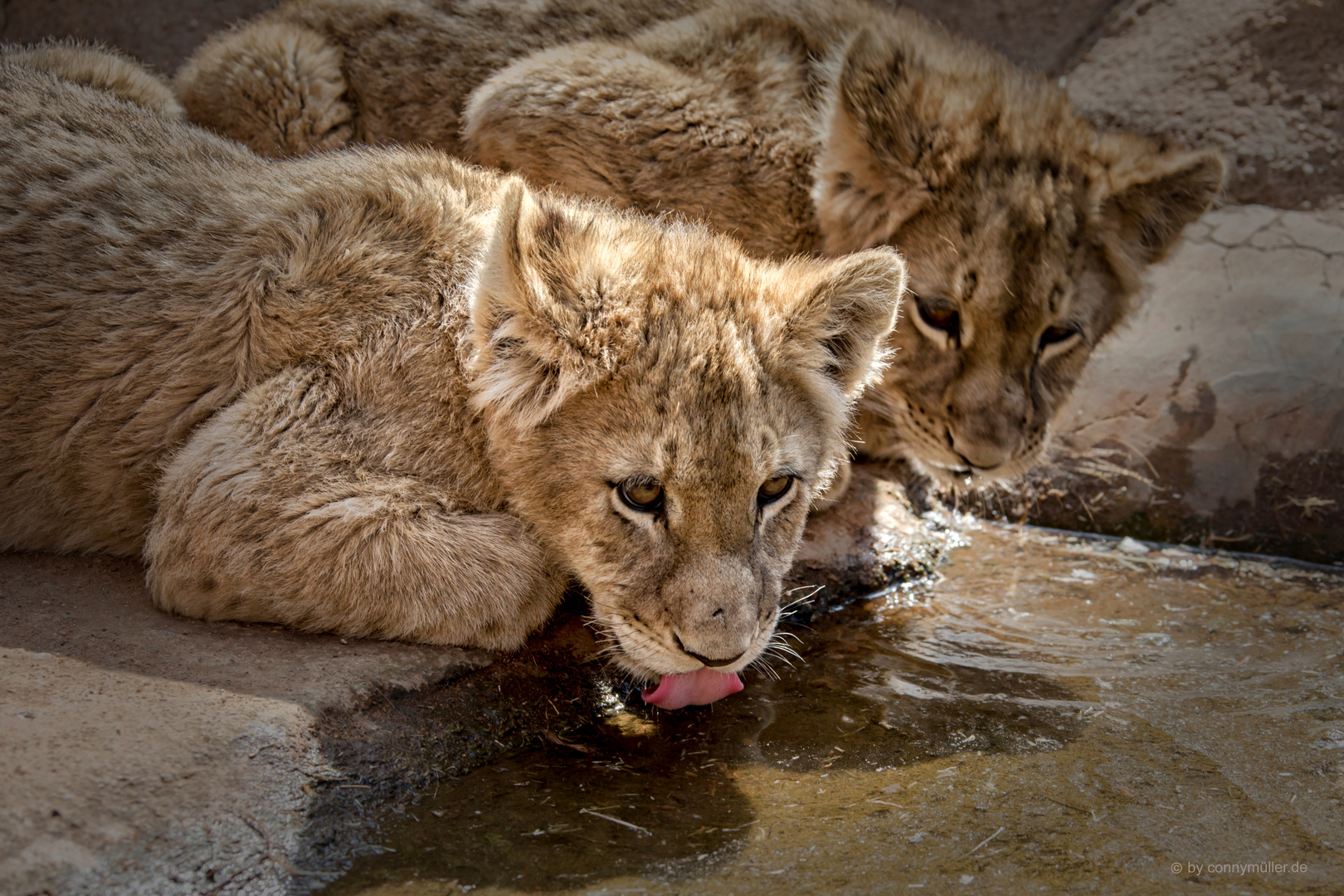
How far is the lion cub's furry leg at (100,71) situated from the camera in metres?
5.26

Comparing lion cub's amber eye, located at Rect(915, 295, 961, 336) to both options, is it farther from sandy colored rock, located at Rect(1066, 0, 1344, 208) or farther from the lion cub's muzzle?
sandy colored rock, located at Rect(1066, 0, 1344, 208)

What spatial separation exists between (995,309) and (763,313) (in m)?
1.49

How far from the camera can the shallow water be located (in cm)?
299

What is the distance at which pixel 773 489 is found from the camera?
3.71 meters

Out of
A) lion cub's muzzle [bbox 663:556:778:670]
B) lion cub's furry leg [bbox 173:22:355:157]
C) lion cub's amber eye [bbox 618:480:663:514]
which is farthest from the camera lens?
lion cub's furry leg [bbox 173:22:355:157]

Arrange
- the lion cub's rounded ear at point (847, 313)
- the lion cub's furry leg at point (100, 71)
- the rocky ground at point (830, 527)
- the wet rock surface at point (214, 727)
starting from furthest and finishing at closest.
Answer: the lion cub's furry leg at point (100, 71) < the lion cub's rounded ear at point (847, 313) < the rocky ground at point (830, 527) < the wet rock surface at point (214, 727)

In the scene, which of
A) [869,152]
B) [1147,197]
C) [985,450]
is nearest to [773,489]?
[985,450]

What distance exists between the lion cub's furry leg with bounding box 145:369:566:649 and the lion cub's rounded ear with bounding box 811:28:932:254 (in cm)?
232

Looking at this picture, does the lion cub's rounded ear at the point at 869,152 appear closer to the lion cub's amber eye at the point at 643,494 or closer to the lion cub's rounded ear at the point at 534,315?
the lion cub's rounded ear at the point at 534,315

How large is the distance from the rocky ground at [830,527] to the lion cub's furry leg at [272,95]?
260 centimetres

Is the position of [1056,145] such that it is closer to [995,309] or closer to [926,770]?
[995,309]

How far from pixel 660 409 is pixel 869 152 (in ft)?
6.92

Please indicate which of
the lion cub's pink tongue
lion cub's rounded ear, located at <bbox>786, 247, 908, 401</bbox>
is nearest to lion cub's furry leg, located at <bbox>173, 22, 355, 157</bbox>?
lion cub's rounded ear, located at <bbox>786, 247, 908, 401</bbox>

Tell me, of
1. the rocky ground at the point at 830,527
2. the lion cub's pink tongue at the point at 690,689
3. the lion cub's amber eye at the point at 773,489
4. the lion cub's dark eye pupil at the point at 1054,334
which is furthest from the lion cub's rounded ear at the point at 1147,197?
the lion cub's pink tongue at the point at 690,689
